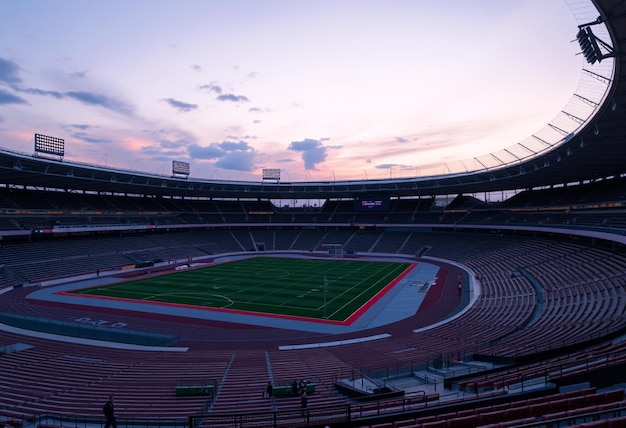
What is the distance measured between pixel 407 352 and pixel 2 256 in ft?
150

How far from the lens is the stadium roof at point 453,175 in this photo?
22889mm

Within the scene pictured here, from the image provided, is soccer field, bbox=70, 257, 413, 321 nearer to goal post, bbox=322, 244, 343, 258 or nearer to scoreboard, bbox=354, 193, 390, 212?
goal post, bbox=322, 244, 343, 258

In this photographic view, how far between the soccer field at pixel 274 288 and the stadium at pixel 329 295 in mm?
359

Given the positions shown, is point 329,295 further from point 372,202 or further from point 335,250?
point 372,202

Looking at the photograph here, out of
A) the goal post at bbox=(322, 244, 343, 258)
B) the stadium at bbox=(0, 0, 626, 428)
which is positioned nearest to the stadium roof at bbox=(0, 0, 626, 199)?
the stadium at bbox=(0, 0, 626, 428)

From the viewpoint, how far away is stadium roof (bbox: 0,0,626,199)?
901 inches

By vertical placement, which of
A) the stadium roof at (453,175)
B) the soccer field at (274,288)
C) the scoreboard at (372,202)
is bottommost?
the soccer field at (274,288)

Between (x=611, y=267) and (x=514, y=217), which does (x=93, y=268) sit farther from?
(x=514, y=217)

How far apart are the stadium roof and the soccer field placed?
16725 mm

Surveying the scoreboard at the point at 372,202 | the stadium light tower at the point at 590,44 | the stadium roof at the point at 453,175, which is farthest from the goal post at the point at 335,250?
the stadium light tower at the point at 590,44

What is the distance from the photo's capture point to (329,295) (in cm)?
3694

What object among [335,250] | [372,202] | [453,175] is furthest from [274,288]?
[372,202]

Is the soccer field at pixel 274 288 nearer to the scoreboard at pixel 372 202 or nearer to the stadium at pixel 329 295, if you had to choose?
the stadium at pixel 329 295

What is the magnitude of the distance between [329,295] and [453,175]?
109 ft
